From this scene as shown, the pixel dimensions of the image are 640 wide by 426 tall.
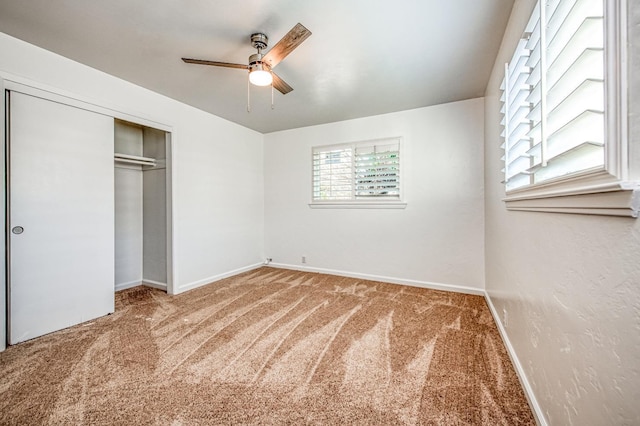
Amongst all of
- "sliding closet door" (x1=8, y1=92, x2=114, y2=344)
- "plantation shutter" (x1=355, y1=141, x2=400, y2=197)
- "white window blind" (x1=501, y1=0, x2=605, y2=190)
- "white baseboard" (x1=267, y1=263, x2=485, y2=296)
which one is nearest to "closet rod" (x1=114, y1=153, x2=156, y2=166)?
"sliding closet door" (x1=8, y1=92, x2=114, y2=344)

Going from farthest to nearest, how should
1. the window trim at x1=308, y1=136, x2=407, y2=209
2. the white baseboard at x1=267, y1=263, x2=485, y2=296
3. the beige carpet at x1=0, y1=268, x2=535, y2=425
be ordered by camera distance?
the window trim at x1=308, y1=136, x2=407, y2=209
the white baseboard at x1=267, y1=263, x2=485, y2=296
the beige carpet at x1=0, y1=268, x2=535, y2=425

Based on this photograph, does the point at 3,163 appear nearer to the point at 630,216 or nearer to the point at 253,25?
the point at 253,25

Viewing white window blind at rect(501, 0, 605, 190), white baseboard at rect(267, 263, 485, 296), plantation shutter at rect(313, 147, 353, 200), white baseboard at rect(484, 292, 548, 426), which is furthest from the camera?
plantation shutter at rect(313, 147, 353, 200)

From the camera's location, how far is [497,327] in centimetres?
225

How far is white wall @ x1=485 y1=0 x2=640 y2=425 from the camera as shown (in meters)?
0.66

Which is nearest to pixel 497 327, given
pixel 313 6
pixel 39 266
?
pixel 313 6

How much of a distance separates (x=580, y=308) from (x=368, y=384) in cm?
118

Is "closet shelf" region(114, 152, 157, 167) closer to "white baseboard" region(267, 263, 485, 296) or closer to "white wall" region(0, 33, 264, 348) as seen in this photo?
"white wall" region(0, 33, 264, 348)

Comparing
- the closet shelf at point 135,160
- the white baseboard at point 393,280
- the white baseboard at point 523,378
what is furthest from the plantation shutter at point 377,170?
the closet shelf at point 135,160

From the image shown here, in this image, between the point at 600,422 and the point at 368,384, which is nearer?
the point at 600,422

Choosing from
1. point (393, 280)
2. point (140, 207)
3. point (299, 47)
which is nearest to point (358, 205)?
point (393, 280)

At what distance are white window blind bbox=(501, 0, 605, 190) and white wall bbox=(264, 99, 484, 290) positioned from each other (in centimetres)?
180

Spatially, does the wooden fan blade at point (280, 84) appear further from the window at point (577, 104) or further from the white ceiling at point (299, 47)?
the window at point (577, 104)

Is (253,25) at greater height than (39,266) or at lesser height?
greater
